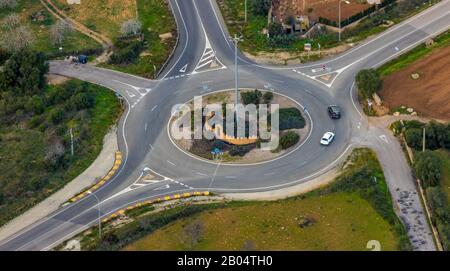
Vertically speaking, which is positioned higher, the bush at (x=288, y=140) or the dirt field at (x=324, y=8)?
the dirt field at (x=324, y=8)

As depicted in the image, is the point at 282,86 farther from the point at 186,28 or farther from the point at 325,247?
the point at 325,247

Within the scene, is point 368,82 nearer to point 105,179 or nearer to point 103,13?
point 105,179

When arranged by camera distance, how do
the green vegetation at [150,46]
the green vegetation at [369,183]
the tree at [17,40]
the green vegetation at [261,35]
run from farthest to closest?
the green vegetation at [261,35] < the tree at [17,40] < the green vegetation at [150,46] < the green vegetation at [369,183]

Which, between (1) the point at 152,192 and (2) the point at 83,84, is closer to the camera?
(1) the point at 152,192

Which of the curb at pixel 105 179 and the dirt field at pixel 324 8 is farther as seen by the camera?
the dirt field at pixel 324 8

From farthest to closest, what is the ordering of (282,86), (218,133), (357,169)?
(282,86) → (218,133) → (357,169)

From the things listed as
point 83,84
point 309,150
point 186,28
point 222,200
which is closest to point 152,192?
point 222,200

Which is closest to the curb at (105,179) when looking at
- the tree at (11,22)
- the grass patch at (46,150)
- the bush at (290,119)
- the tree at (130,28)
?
the grass patch at (46,150)

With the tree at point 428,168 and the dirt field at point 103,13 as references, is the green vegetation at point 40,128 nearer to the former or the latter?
the dirt field at point 103,13
